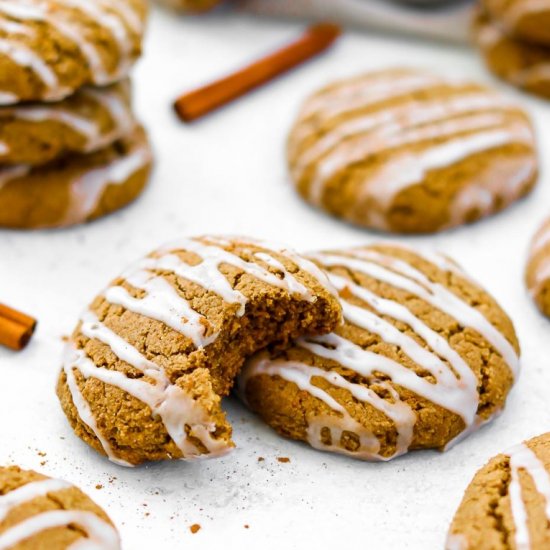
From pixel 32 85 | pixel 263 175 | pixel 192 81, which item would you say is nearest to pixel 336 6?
pixel 192 81

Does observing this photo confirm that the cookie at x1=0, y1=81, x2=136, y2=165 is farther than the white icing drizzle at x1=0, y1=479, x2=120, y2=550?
Yes

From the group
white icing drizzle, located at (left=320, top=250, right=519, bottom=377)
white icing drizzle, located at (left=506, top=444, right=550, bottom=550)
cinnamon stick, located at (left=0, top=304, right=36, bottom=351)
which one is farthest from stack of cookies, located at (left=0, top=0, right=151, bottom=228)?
white icing drizzle, located at (left=506, top=444, right=550, bottom=550)

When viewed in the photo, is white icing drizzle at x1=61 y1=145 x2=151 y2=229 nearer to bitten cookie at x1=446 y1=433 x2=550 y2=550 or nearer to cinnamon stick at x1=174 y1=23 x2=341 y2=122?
cinnamon stick at x1=174 y1=23 x2=341 y2=122

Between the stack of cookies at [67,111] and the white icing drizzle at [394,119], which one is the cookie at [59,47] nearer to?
the stack of cookies at [67,111]

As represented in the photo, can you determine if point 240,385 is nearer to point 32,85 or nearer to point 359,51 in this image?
point 32,85

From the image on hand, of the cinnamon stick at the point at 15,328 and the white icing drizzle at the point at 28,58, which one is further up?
the white icing drizzle at the point at 28,58

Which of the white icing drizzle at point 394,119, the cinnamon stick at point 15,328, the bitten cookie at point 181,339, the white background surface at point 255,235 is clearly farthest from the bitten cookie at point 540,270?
the cinnamon stick at point 15,328

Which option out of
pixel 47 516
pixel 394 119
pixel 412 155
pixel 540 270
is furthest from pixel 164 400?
pixel 394 119
